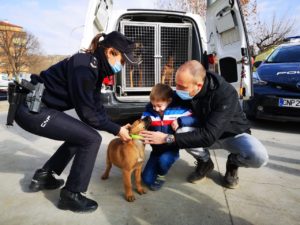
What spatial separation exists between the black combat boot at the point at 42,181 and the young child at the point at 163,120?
2.84ft

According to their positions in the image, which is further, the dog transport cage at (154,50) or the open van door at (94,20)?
the dog transport cage at (154,50)

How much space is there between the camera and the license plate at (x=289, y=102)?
4.67 meters

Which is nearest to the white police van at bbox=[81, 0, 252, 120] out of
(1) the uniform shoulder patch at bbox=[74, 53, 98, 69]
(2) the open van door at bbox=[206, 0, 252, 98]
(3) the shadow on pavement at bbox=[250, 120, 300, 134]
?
(2) the open van door at bbox=[206, 0, 252, 98]

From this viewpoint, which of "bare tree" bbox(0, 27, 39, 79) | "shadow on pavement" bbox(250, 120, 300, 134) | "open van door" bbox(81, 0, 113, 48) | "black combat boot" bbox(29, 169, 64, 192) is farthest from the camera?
"bare tree" bbox(0, 27, 39, 79)

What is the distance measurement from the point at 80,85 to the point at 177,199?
1.29 meters

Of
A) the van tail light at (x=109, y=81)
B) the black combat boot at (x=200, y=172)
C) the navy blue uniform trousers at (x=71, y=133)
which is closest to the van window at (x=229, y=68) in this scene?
the van tail light at (x=109, y=81)

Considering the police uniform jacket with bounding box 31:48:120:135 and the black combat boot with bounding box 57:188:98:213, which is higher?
the police uniform jacket with bounding box 31:48:120:135

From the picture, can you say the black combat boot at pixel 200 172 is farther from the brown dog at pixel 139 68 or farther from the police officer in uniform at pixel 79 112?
the brown dog at pixel 139 68

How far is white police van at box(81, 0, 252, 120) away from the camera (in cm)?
445

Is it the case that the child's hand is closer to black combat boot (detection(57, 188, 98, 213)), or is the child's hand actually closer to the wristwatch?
the wristwatch

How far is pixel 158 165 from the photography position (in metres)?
2.76

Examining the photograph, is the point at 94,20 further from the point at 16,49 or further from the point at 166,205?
the point at 16,49

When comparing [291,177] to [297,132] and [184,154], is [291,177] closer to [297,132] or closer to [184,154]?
[184,154]

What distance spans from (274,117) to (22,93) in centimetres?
407
